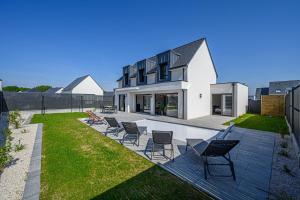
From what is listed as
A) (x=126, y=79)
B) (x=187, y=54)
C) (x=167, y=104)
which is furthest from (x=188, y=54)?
(x=126, y=79)

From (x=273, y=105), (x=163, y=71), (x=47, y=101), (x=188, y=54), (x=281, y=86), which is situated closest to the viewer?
(x=188, y=54)

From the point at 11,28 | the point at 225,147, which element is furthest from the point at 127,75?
the point at 225,147

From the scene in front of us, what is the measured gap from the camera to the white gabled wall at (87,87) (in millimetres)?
34756

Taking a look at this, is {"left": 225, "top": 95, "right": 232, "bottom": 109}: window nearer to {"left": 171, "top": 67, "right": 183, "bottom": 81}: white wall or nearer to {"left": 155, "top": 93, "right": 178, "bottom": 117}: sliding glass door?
{"left": 155, "top": 93, "right": 178, "bottom": 117}: sliding glass door

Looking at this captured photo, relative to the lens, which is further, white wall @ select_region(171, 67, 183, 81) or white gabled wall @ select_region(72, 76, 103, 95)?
white gabled wall @ select_region(72, 76, 103, 95)

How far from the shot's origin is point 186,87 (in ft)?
42.8

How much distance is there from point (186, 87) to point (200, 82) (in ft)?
9.62

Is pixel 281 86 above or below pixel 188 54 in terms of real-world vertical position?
below

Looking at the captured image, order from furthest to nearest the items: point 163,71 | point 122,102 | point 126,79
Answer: point 126,79 < point 122,102 < point 163,71

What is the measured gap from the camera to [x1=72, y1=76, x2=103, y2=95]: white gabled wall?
1368 inches

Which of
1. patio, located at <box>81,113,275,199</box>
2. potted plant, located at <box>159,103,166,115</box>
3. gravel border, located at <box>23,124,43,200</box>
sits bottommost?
gravel border, located at <box>23,124,43,200</box>

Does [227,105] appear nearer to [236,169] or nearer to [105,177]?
[236,169]

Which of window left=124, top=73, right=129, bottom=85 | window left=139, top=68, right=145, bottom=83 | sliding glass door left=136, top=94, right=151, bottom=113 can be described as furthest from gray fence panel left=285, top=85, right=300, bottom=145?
window left=124, top=73, right=129, bottom=85

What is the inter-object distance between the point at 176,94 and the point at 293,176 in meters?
10.9
